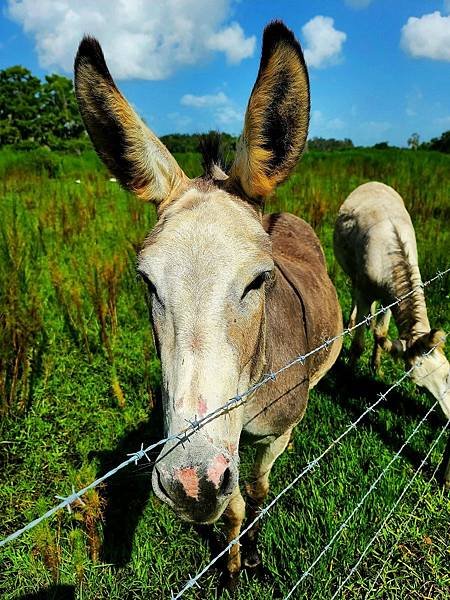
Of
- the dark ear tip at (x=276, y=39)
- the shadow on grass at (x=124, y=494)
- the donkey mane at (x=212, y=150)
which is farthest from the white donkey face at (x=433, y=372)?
the dark ear tip at (x=276, y=39)

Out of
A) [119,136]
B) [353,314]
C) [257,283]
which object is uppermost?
[119,136]

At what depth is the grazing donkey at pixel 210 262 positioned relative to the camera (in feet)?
4.37

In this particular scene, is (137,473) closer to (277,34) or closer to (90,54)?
(90,54)

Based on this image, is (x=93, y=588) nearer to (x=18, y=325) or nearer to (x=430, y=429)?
(x=18, y=325)

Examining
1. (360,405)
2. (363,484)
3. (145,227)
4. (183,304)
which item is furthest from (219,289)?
(145,227)

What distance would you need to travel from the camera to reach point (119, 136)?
1933 mm

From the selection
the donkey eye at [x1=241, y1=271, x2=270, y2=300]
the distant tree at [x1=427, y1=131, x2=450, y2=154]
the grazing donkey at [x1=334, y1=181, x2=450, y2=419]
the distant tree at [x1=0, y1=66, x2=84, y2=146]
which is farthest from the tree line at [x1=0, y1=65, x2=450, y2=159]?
the donkey eye at [x1=241, y1=271, x2=270, y2=300]

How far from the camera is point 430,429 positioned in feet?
11.7

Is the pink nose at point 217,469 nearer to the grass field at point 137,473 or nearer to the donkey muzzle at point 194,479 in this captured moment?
the donkey muzzle at point 194,479

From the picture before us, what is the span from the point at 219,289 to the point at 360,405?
9.71 feet

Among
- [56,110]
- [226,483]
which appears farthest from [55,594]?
[56,110]

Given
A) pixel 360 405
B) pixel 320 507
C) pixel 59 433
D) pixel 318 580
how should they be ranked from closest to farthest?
pixel 318 580 → pixel 320 507 → pixel 59 433 → pixel 360 405

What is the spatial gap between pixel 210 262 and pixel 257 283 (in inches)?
9.9

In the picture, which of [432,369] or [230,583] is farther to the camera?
[432,369]
